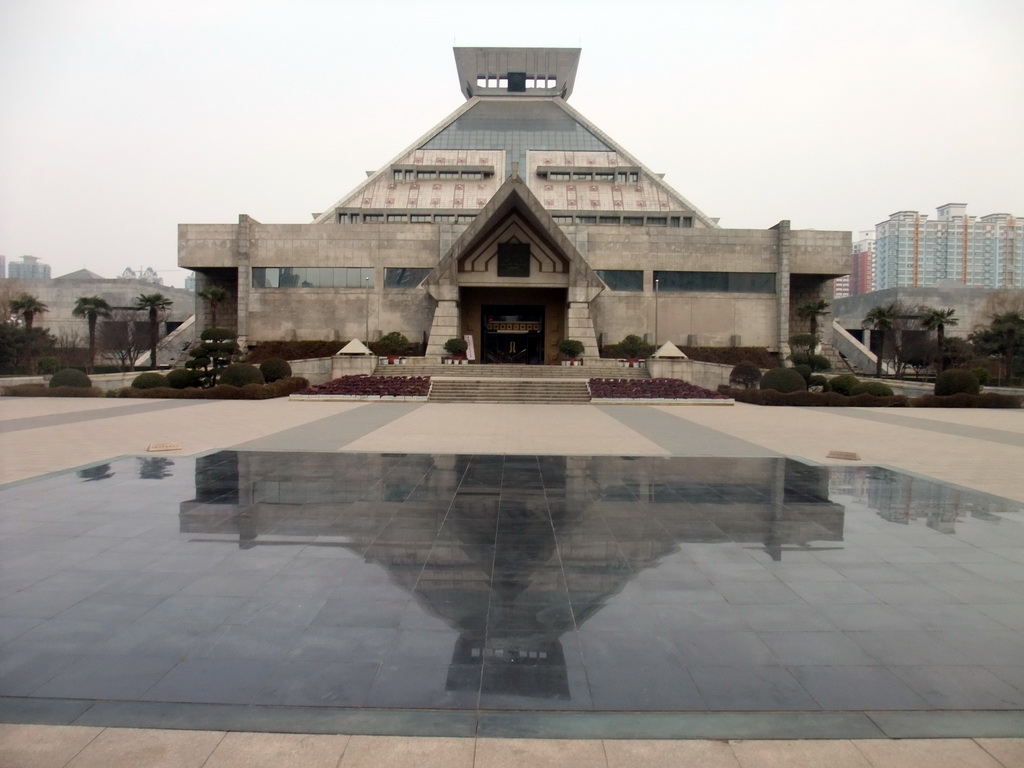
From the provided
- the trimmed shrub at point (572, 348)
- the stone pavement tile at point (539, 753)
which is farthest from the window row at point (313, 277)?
the stone pavement tile at point (539, 753)

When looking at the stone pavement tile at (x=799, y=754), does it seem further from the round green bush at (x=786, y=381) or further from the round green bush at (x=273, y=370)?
the round green bush at (x=273, y=370)

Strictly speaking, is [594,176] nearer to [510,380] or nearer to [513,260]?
[513,260]

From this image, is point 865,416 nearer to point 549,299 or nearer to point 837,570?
point 837,570

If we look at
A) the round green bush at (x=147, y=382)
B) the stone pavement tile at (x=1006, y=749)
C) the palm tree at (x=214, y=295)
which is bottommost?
the stone pavement tile at (x=1006, y=749)

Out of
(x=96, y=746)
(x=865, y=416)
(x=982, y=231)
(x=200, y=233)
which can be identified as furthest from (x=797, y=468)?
(x=982, y=231)

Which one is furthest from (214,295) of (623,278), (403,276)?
(623,278)

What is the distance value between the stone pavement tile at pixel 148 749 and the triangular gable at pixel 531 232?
1352 inches

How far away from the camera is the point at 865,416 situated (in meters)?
23.5

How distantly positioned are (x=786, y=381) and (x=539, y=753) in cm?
2907

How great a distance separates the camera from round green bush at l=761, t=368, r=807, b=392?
2972 centimetres

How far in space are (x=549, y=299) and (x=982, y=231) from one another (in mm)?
109139

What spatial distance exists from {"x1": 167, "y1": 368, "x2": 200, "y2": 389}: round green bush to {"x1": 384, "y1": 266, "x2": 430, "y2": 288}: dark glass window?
57.4 feet

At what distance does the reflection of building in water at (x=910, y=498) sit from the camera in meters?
8.79

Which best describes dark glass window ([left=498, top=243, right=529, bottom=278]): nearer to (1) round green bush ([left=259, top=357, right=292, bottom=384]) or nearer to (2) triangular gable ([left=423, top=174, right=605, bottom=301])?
(2) triangular gable ([left=423, top=174, right=605, bottom=301])
